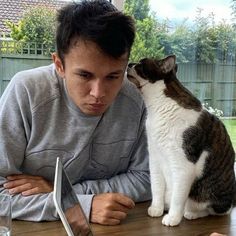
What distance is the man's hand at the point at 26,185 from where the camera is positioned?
108 centimetres

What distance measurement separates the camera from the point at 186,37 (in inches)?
85.4

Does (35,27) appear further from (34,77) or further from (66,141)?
(66,141)

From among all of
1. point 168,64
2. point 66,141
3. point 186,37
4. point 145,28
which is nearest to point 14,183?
point 66,141

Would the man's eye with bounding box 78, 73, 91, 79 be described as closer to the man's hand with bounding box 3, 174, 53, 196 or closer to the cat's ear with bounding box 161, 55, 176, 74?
the cat's ear with bounding box 161, 55, 176, 74

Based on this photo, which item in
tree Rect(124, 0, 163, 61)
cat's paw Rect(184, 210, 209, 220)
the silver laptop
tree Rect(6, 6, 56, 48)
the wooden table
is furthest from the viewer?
tree Rect(124, 0, 163, 61)

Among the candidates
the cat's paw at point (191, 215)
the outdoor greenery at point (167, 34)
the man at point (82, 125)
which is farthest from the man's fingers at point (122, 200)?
the outdoor greenery at point (167, 34)

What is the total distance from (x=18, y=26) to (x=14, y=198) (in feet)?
3.26

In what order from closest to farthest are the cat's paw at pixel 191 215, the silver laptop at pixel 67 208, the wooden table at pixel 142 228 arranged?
the silver laptop at pixel 67 208, the wooden table at pixel 142 228, the cat's paw at pixel 191 215

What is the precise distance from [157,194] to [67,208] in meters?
0.40

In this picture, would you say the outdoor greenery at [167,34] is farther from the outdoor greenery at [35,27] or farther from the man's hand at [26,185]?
the man's hand at [26,185]

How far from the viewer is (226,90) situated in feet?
7.93

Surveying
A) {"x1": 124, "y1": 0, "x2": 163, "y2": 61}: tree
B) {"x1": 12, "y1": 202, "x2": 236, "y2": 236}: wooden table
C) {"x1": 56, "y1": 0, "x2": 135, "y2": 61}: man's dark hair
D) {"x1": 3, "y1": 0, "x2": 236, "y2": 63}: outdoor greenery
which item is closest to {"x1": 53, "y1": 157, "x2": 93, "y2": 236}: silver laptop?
{"x1": 12, "y1": 202, "x2": 236, "y2": 236}: wooden table

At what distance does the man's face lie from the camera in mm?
1012

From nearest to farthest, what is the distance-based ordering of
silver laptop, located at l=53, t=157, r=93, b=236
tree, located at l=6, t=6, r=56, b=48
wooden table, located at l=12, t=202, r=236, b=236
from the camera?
silver laptop, located at l=53, t=157, r=93, b=236, wooden table, located at l=12, t=202, r=236, b=236, tree, located at l=6, t=6, r=56, b=48
